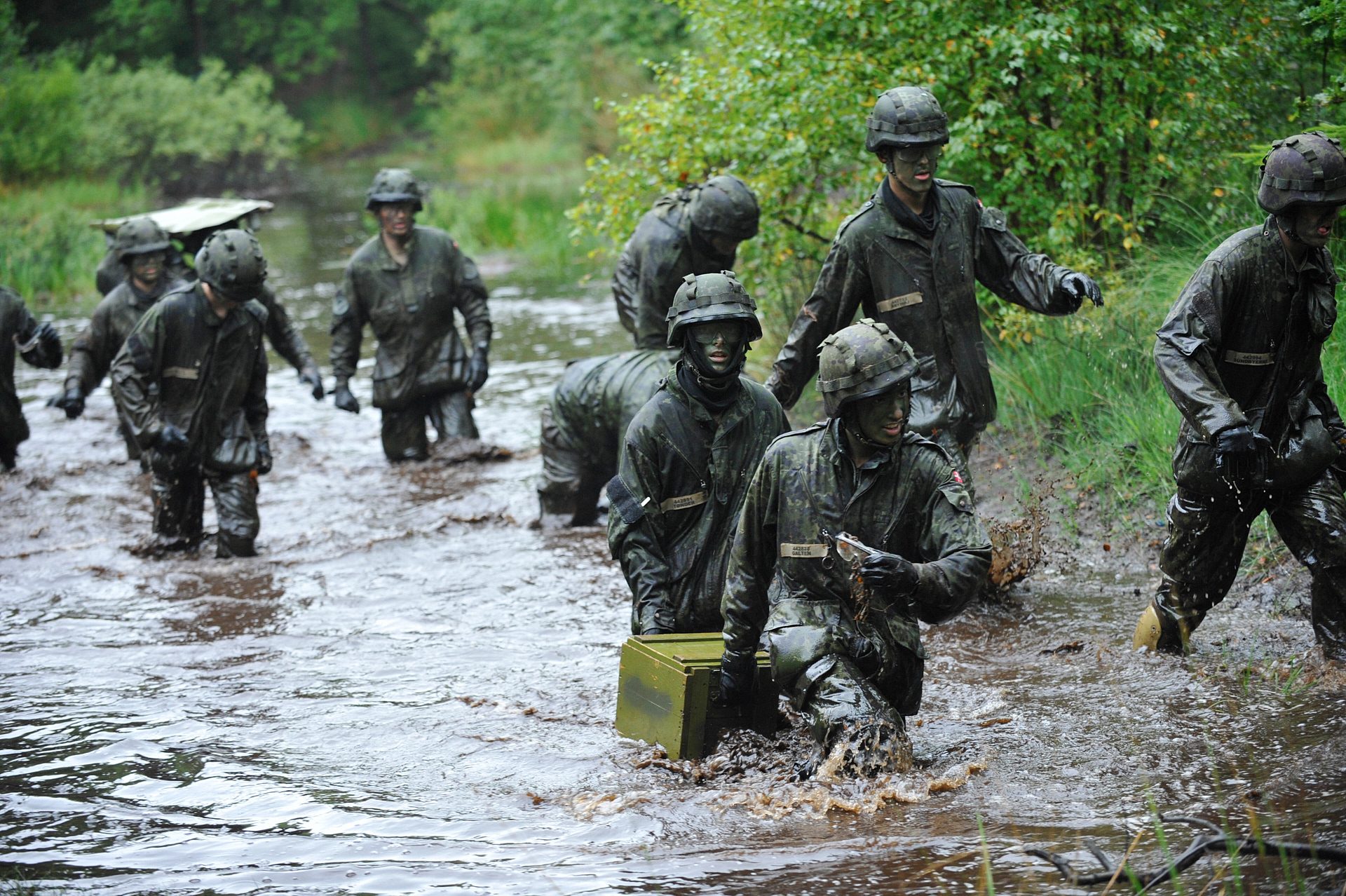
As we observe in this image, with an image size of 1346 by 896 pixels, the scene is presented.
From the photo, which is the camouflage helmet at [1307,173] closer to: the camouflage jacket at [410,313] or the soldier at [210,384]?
the soldier at [210,384]

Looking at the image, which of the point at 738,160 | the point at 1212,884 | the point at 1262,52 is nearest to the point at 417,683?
the point at 1212,884

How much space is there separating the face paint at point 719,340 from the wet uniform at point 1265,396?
1.58 m

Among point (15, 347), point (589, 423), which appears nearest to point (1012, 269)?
point (589, 423)

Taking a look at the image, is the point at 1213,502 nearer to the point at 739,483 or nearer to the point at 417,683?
the point at 739,483

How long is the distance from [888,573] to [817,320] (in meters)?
2.49

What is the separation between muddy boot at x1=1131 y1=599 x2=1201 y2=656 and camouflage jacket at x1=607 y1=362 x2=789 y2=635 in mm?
1800

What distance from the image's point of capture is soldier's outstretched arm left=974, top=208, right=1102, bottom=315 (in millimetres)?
6586

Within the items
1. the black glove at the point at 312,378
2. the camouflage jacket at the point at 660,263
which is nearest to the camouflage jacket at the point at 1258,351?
the camouflage jacket at the point at 660,263

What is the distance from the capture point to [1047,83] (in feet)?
31.8

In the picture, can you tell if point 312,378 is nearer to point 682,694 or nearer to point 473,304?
point 473,304

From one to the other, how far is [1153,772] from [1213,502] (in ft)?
4.12

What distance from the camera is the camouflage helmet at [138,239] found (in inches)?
464

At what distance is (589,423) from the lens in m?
9.55

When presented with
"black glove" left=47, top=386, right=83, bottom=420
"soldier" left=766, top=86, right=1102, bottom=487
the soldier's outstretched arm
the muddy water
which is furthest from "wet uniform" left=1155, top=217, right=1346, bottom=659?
"black glove" left=47, top=386, right=83, bottom=420
